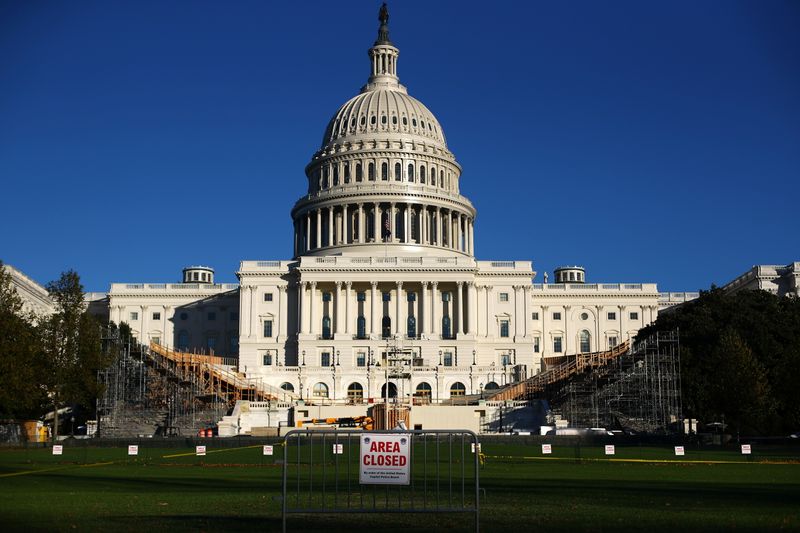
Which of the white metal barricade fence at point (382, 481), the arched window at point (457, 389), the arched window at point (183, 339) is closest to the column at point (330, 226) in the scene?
the arched window at point (183, 339)

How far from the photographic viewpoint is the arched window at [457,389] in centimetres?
12369

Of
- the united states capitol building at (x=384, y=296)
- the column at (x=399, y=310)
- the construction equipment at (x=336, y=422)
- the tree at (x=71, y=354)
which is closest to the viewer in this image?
the tree at (x=71, y=354)

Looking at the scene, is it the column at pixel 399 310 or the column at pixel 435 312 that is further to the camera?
the column at pixel 399 310

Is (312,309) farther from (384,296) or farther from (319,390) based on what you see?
(319,390)

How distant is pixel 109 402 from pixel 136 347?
503 inches

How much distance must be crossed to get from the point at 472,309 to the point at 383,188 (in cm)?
2875

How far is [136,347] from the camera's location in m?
110

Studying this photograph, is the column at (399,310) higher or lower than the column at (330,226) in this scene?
lower

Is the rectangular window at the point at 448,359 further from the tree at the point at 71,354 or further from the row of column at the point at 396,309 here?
the tree at the point at 71,354

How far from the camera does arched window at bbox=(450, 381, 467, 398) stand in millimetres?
123694

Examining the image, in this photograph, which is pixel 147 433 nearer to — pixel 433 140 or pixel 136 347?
pixel 136 347

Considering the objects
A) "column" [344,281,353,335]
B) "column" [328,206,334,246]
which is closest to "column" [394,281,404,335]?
"column" [344,281,353,335]

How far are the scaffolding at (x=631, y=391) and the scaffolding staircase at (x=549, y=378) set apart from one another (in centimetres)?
244

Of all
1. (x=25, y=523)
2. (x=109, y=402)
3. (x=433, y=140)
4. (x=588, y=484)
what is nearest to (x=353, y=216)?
(x=433, y=140)
